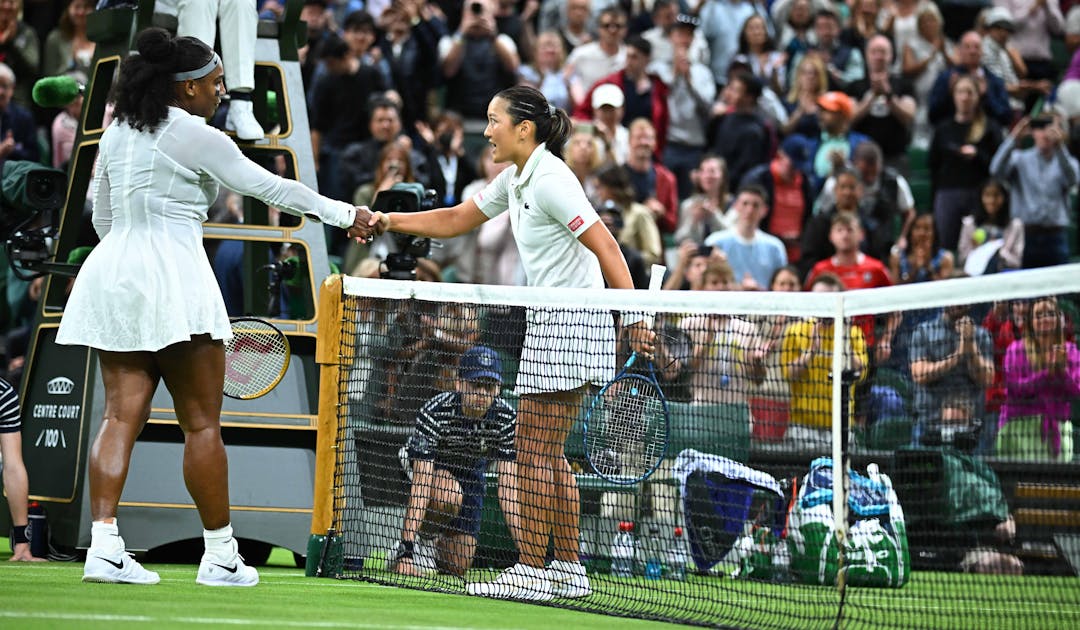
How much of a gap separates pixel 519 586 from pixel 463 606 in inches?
18.0

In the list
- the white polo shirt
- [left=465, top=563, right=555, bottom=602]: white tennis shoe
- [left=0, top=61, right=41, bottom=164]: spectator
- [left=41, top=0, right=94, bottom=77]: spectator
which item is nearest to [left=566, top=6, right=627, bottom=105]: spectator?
[left=41, top=0, right=94, bottom=77]: spectator

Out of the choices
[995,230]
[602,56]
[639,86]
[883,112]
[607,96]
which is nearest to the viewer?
[995,230]

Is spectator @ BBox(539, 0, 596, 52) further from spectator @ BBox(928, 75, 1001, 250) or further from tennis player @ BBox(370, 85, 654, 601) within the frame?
tennis player @ BBox(370, 85, 654, 601)

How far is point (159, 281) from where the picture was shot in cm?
667

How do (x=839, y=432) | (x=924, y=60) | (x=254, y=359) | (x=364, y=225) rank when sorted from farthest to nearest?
(x=924, y=60)
(x=254, y=359)
(x=364, y=225)
(x=839, y=432)

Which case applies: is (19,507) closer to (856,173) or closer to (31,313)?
(31,313)

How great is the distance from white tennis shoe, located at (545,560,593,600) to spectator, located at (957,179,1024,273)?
8.32 meters

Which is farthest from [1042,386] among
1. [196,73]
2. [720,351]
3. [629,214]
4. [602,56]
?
[602,56]

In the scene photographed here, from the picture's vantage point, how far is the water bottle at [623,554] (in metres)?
7.70

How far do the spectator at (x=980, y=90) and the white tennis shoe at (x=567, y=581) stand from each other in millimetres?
10572

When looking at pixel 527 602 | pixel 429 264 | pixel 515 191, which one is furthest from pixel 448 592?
pixel 429 264

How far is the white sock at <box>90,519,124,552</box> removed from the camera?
6.76m

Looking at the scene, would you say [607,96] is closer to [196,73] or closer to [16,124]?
[16,124]

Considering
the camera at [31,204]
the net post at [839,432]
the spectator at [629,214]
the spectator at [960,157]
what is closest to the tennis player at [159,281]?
the camera at [31,204]
